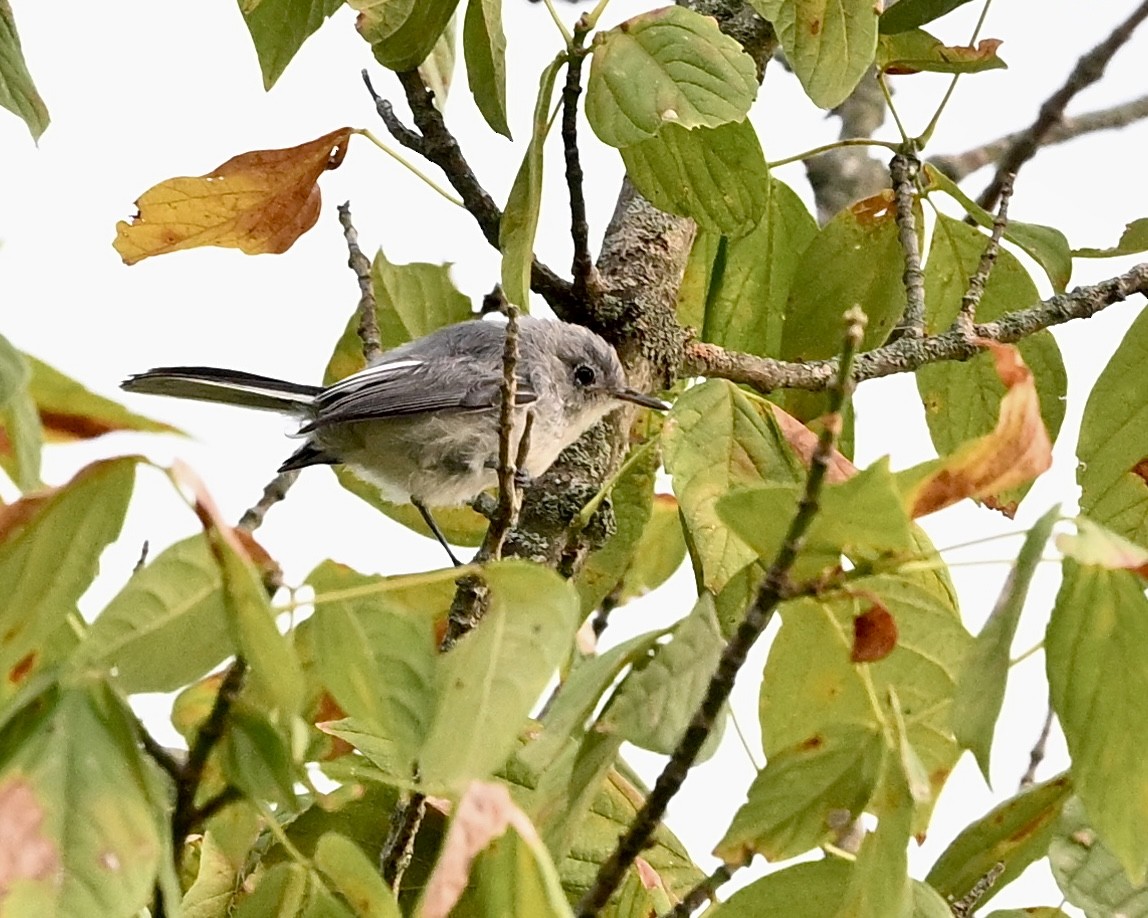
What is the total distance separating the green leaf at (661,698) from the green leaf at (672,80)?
1.18 feet

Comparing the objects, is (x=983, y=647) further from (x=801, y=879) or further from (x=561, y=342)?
(x=561, y=342)

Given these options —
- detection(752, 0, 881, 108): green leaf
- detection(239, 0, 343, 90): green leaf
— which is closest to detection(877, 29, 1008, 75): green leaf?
detection(752, 0, 881, 108): green leaf

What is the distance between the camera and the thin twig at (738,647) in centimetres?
56

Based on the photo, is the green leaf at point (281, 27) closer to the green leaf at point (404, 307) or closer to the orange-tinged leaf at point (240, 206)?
the orange-tinged leaf at point (240, 206)

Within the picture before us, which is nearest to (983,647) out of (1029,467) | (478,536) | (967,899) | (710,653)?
(1029,467)

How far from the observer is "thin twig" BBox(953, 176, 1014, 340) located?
1201mm

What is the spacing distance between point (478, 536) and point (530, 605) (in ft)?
3.53

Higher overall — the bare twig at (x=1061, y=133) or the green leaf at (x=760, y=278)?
the bare twig at (x=1061, y=133)

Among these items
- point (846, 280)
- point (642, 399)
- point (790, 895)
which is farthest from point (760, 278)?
point (790, 895)

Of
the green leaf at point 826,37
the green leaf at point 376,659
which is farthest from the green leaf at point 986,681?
the green leaf at point 826,37

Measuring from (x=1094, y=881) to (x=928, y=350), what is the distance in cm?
50

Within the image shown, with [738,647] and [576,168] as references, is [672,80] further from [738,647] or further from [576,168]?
[738,647]

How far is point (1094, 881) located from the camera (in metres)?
0.80

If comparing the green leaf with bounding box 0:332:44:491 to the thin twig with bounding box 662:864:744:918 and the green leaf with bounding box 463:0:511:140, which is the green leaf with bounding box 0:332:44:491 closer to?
the thin twig with bounding box 662:864:744:918
